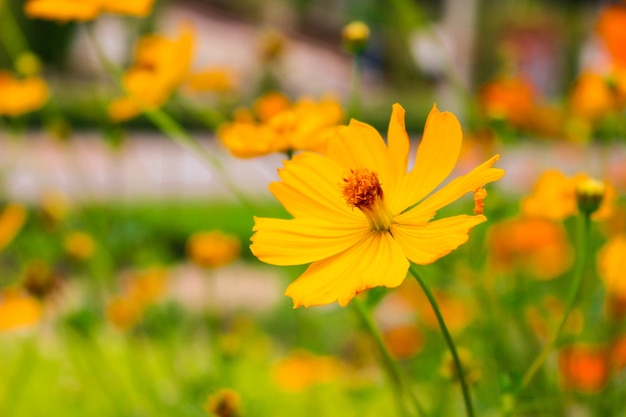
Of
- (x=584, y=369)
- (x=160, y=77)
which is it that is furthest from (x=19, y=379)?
(x=584, y=369)

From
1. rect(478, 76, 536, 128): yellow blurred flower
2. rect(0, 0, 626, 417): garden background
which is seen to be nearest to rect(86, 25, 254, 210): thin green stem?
rect(0, 0, 626, 417): garden background

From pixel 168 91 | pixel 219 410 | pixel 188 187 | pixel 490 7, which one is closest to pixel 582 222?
pixel 219 410

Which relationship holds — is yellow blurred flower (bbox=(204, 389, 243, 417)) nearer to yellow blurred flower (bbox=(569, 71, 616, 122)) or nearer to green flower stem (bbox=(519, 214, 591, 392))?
green flower stem (bbox=(519, 214, 591, 392))

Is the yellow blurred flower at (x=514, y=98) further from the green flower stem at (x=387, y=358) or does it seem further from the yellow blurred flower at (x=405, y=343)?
the green flower stem at (x=387, y=358)

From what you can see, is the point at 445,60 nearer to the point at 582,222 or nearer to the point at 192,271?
the point at 582,222

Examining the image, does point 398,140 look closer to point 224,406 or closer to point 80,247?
point 224,406

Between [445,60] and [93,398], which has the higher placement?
[445,60]

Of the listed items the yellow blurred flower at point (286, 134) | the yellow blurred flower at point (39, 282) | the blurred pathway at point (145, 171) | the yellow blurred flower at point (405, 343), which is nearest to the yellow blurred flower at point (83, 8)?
the yellow blurred flower at point (286, 134)
